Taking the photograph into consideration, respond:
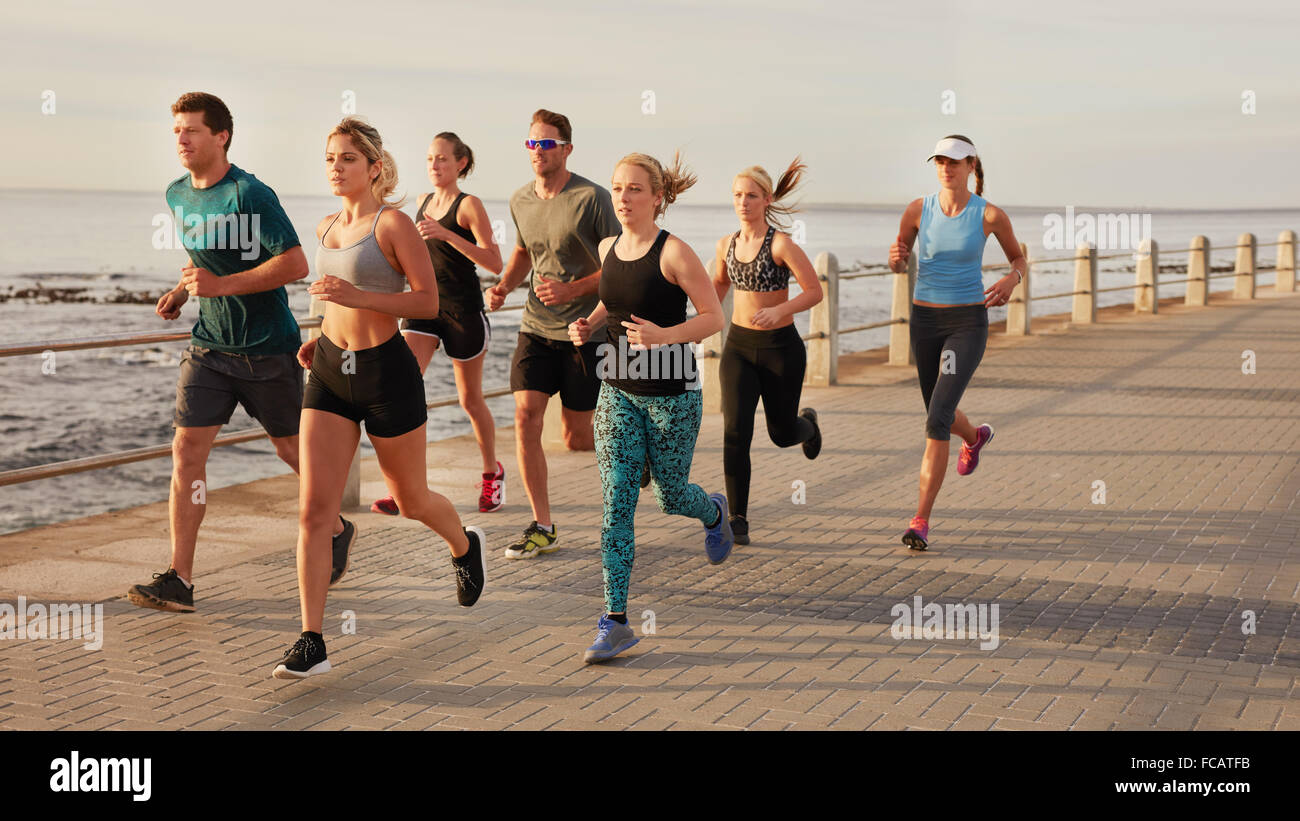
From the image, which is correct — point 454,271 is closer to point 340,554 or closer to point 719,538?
point 340,554

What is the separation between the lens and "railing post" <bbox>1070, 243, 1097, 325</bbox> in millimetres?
21891

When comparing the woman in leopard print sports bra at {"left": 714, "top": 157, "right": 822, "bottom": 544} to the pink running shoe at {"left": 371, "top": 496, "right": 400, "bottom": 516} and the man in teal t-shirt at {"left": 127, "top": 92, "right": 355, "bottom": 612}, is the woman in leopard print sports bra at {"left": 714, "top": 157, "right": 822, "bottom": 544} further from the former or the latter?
the man in teal t-shirt at {"left": 127, "top": 92, "right": 355, "bottom": 612}

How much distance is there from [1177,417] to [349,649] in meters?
9.26

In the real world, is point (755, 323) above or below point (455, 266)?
below

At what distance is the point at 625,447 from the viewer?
553 centimetres

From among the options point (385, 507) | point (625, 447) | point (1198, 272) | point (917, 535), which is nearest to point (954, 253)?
point (917, 535)

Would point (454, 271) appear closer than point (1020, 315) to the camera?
Yes

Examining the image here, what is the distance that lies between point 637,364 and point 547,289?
5.59ft

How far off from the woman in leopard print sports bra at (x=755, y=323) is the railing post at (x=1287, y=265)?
85.3 ft

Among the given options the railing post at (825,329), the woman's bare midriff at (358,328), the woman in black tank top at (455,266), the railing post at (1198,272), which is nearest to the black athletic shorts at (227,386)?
the woman's bare midriff at (358,328)

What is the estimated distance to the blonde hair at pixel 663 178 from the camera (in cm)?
545

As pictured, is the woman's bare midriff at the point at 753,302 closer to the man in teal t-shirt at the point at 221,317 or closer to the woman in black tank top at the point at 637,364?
the woman in black tank top at the point at 637,364

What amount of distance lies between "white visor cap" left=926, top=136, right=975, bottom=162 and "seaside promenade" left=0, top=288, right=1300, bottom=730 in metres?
2.07
